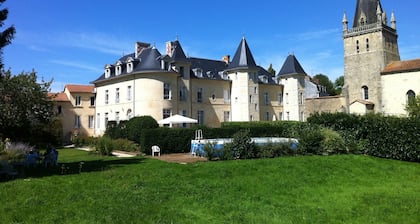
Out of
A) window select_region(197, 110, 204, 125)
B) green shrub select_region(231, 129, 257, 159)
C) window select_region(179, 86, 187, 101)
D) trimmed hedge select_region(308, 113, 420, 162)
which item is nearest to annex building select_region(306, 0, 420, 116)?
window select_region(197, 110, 204, 125)

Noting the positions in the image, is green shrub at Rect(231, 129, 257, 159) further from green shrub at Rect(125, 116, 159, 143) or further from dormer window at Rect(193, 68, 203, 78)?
dormer window at Rect(193, 68, 203, 78)

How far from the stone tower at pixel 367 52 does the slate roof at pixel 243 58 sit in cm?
1579

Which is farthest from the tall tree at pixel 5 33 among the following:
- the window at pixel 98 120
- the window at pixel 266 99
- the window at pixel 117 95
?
the window at pixel 266 99

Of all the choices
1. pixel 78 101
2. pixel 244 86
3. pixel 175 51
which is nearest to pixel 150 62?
pixel 175 51

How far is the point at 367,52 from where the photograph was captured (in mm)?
45656

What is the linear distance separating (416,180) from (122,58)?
106 ft

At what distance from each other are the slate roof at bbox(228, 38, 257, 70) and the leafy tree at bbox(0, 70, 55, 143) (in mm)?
20053

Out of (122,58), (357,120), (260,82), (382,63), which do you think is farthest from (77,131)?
(382,63)

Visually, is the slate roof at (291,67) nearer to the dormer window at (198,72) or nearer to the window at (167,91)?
the dormer window at (198,72)

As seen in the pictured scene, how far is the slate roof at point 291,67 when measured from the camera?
140 ft

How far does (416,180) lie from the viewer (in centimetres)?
1184

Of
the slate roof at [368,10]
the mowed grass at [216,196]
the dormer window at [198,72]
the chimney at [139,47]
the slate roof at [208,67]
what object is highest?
the slate roof at [368,10]

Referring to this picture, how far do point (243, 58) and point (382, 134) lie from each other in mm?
21989

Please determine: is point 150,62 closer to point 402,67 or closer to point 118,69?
point 118,69
